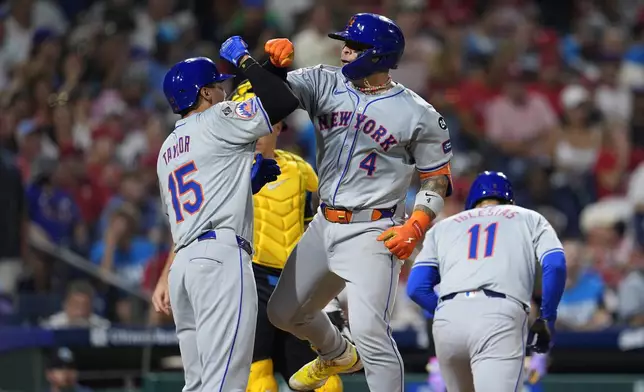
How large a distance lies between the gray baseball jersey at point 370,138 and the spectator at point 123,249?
5302mm

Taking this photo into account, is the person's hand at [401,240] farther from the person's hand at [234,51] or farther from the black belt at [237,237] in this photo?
the person's hand at [234,51]

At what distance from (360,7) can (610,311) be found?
18.9 ft

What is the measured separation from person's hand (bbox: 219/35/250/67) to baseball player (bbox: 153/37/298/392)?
2 cm

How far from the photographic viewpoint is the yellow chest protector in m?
7.25

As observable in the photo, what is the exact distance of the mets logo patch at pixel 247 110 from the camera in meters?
5.91

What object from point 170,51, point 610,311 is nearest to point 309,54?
point 170,51

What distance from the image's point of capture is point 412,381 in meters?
8.73

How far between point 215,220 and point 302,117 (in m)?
7.64

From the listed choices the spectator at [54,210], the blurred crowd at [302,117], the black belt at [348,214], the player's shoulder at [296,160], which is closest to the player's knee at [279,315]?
the black belt at [348,214]

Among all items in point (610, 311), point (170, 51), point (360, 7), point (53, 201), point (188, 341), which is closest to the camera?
point (188, 341)

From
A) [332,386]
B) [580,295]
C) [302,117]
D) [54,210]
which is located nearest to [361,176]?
[332,386]

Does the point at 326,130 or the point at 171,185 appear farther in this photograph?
the point at 326,130

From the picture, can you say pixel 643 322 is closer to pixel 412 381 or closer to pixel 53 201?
pixel 412 381

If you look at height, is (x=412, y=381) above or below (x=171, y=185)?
below
